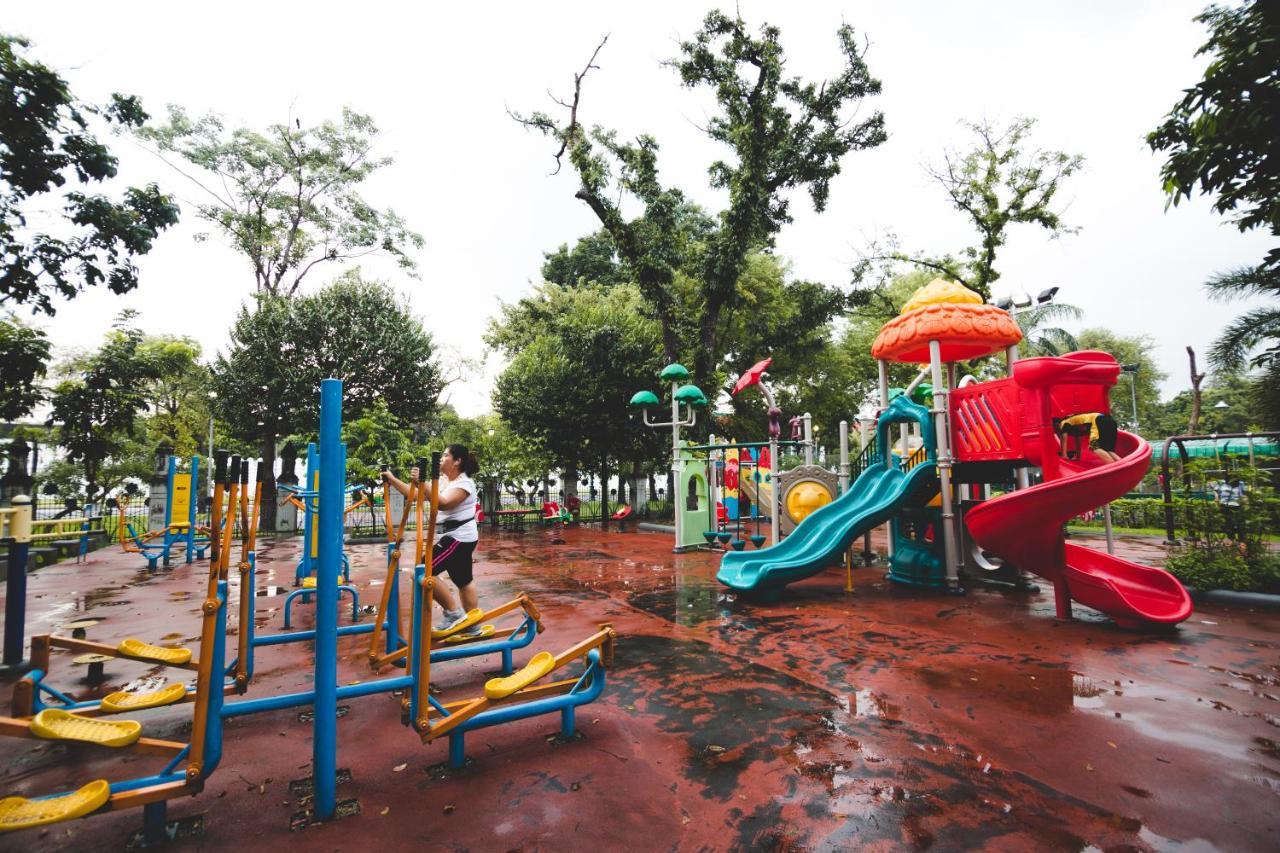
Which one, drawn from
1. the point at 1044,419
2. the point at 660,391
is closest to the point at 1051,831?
the point at 1044,419

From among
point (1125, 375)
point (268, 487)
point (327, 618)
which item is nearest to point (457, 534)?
point (327, 618)

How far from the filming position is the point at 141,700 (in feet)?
9.87

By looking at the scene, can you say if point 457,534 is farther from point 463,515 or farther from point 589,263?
point 589,263

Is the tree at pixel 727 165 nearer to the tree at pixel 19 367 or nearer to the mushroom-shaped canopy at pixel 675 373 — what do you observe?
the mushroom-shaped canopy at pixel 675 373

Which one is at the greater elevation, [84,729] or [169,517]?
[169,517]

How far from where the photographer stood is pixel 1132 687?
3865mm

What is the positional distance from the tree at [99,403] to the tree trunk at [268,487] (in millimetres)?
4339

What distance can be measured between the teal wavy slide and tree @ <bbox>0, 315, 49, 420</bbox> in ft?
40.6

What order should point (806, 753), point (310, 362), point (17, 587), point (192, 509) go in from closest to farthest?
point (806, 753) < point (17, 587) < point (192, 509) < point (310, 362)

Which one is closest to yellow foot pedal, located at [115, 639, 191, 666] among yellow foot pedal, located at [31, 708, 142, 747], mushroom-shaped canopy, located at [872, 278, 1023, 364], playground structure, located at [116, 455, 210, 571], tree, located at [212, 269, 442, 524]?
yellow foot pedal, located at [31, 708, 142, 747]

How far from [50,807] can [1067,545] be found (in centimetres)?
818

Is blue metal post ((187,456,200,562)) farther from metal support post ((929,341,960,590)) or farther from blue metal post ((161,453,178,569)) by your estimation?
metal support post ((929,341,960,590))

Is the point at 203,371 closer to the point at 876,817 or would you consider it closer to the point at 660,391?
the point at 660,391

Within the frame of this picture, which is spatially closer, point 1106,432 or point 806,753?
point 806,753
